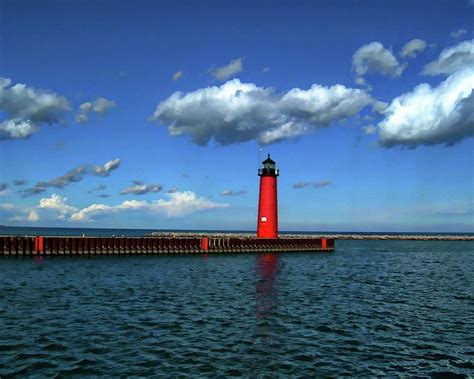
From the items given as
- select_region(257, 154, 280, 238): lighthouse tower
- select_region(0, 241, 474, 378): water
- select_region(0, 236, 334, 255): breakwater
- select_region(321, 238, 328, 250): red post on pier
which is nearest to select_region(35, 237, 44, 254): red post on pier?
select_region(0, 236, 334, 255): breakwater

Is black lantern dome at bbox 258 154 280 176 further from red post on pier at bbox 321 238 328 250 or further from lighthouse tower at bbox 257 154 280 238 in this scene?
red post on pier at bbox 321 238 328 250

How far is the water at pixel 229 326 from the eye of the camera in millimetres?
13508

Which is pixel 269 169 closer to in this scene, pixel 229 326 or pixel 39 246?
pixel 39 246

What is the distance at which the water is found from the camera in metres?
13.5

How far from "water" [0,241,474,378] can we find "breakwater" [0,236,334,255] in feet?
39.8

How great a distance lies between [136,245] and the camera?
51812 mm

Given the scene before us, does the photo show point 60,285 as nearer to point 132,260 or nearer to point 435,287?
point 132,260

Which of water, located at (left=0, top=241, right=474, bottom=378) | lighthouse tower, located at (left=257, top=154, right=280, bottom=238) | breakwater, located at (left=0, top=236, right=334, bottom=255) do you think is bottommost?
water, located at (left=0, top=241, right=474, bottom=378)

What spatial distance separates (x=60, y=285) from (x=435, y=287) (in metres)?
25.6

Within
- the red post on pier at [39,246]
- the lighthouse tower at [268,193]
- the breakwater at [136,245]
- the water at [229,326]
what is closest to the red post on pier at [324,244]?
the breakwater at [136,245]

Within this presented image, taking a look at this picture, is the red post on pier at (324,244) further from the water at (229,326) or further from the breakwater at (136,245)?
the water at (229,326)

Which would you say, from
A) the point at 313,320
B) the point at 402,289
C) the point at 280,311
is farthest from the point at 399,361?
the point at 402,289

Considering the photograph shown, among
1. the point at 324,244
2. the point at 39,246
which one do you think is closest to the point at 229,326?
the point at 39,246

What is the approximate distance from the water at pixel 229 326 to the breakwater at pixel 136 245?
12137 mm
